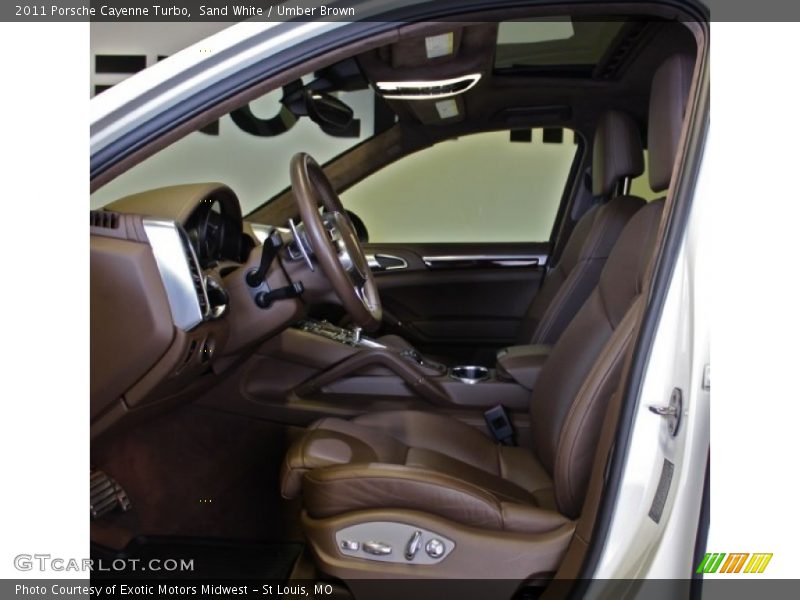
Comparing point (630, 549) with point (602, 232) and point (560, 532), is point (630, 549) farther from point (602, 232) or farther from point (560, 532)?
point (602, 232)

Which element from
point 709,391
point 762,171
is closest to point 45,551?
point 709,391

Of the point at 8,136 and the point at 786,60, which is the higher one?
the point at 786,60

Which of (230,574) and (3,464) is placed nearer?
(3,464)

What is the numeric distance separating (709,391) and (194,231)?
110 centimetres

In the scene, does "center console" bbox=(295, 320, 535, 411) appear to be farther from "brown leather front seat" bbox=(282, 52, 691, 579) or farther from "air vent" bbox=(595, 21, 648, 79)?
"air vent" bbox=(595, 21, 648, 79)

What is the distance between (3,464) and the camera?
829 mm

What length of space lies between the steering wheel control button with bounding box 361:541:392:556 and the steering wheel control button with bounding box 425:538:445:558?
6 cm

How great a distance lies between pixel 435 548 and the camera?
1.22m

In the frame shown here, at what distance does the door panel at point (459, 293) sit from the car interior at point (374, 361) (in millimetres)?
111

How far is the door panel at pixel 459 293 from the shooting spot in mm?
3082

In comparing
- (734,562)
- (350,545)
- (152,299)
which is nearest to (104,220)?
(152,299)

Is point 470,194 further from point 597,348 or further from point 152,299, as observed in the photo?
point 152,299

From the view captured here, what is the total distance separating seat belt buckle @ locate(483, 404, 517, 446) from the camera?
1893 millimetres

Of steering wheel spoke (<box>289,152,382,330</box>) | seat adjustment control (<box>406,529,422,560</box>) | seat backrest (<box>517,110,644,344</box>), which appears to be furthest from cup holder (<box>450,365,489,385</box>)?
seat adjustment control (<box>406,529,422,560</box>)
